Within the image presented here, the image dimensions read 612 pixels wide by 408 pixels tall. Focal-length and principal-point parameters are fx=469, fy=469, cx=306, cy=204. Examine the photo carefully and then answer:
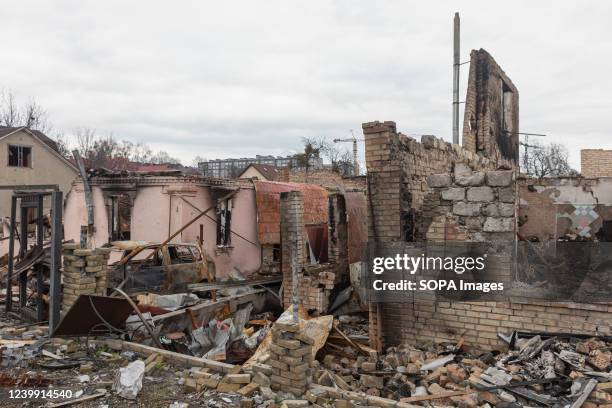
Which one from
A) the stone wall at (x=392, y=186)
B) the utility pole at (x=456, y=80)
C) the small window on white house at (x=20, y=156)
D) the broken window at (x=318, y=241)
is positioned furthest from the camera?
the small window on white house at (x=20, y=156)

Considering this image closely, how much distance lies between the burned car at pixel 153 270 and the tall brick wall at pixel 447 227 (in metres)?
4.16

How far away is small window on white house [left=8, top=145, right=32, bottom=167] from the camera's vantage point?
84.7 ft

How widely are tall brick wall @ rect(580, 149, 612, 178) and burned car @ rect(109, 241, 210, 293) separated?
53.8 feet

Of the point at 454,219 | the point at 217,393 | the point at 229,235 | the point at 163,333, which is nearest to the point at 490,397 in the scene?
the point at 454,219

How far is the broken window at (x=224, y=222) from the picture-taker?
12.2 meters

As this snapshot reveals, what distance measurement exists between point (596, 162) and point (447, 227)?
16.6m

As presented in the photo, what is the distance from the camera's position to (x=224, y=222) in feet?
40.3

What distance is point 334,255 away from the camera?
10.5 meters

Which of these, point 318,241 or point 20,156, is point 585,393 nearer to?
point 318,241

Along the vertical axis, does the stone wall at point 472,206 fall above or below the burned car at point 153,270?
above

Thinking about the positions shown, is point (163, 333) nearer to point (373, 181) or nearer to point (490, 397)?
point (373, 181)

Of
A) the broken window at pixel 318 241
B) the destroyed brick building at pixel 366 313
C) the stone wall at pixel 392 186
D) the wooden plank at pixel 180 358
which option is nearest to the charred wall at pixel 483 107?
the destroyed brick building at pixel 366 313

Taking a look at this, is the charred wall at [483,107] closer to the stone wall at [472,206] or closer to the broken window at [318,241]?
the broken window at [318,241]

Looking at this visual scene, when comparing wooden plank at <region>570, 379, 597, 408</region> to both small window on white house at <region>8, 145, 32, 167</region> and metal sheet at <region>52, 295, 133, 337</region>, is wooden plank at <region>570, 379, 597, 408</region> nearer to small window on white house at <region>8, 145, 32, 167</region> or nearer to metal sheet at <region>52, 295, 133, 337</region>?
metal sheet at <region>52, 295, 133, 337</region>
